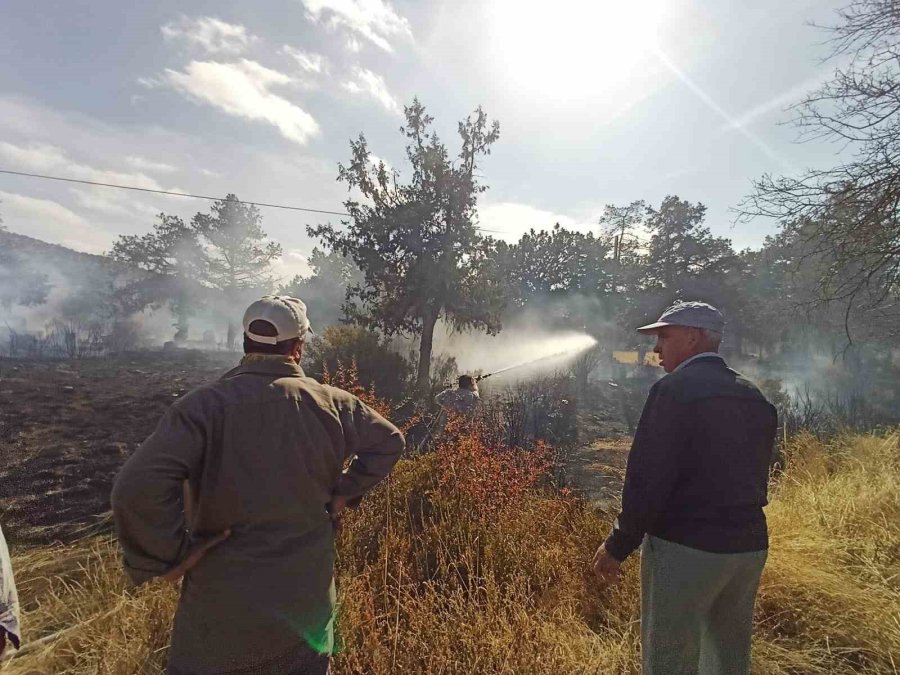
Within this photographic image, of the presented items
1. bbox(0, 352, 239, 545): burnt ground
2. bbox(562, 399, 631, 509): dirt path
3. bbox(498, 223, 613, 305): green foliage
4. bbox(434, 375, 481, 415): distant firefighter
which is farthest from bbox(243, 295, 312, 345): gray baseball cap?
bbox(498, 223, 613, 305): green foliage

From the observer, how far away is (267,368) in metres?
1.74

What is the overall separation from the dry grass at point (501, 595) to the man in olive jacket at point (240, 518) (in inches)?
43.4

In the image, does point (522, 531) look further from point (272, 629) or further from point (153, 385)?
point (153, 385)

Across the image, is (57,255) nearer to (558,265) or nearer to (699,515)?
(558,265)

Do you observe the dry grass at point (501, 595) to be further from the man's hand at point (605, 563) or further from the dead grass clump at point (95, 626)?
the man's hand at point (605, 563)

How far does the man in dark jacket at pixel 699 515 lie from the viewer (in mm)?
2016

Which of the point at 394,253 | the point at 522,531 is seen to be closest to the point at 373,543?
the point at 522,531

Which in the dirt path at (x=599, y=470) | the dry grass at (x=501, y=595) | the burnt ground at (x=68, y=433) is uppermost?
the dry grass at (x=501, y=595)

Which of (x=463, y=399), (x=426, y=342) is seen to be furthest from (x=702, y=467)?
(x=426, y=342)

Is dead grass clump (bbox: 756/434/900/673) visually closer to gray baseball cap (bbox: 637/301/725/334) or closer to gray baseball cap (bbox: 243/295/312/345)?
gray baseball cap (bbox: 637/301/725/334)

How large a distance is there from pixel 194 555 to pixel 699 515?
2024 millimetres

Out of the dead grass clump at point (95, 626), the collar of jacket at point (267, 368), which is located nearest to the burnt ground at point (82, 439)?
the dead grass clump at point (95, 626)

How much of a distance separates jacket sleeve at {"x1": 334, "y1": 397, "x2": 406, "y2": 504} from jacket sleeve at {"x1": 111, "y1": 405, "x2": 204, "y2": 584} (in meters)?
0.56

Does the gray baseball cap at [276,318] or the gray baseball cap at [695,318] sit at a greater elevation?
the gray baseball cap at [695,318]
